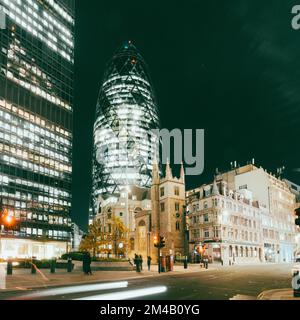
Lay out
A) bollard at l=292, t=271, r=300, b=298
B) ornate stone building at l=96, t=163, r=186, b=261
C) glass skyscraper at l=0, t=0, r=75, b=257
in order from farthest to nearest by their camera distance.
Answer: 1. glass skyscraper at l=0, t=0, r=75, b=257
2. ornate stone building at l=96, t=163, r=186, b=261
3. bollard at l=292, t=271, r=300, b=298

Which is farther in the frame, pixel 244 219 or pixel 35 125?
pixel 35 125

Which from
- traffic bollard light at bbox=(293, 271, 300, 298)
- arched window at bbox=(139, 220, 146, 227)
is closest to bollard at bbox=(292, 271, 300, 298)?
traffic bollard light at bbox=(293, 271, 300, 298)

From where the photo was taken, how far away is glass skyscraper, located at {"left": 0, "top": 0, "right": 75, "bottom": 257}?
10225 cm

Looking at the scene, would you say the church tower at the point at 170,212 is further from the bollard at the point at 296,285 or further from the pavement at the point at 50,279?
the bollard at the point at 296,285

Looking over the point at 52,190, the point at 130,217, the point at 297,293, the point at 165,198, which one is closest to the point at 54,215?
the point at 52,190

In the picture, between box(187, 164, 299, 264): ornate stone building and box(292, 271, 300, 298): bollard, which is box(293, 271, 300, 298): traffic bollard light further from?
box(187, 164, 299, 264): ornate stone building

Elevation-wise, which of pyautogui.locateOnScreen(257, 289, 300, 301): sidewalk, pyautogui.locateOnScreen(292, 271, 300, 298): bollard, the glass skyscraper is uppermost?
the glass skyscraper

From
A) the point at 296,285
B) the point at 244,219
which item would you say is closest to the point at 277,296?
the point at 296,285

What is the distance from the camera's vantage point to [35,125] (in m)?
113

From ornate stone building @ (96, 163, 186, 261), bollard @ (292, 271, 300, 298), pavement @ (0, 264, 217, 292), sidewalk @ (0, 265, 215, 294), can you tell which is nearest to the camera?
bollard @ (292, 271, 300, 298)

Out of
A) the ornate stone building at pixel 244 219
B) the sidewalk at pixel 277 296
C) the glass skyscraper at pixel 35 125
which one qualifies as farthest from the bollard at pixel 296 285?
the glass skyscraper at pixel 35 125

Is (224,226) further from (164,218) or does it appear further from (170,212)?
(164,218)

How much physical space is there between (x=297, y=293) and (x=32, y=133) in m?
106

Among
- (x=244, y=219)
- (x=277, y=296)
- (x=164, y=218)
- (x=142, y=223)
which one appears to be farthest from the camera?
(x=142, y=223)
